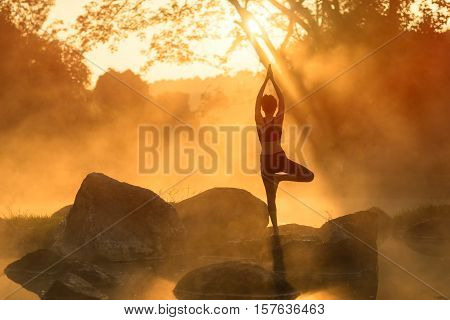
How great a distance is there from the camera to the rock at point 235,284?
12.7 meters

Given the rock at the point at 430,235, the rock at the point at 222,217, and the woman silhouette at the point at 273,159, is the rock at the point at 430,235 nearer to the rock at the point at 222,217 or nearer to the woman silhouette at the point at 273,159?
the rock at the point at 222,217

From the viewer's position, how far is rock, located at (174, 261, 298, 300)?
1266 cm

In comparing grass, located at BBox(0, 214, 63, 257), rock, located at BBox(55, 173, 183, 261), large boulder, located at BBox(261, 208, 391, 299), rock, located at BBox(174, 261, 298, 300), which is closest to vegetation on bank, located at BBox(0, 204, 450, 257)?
grass, located at BBox(0, 214, 63, 257)

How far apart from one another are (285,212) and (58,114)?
760 inches

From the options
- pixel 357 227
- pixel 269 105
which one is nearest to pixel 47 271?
pixel 269 105

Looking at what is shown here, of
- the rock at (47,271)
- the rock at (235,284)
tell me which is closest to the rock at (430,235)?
the rock at (235,284)

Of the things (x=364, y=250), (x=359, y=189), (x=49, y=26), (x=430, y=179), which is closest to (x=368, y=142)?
(x=359, y=189)

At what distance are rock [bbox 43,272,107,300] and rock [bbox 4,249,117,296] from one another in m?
0.66

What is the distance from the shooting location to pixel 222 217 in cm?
1883

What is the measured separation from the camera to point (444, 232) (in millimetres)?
21328

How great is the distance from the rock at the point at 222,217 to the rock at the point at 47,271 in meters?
3.51

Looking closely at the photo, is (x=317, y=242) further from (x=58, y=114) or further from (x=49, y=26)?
(x=58, y=114)

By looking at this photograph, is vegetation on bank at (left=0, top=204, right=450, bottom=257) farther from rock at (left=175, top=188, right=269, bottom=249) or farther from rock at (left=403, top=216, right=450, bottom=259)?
rock at (left=175, top=188, right=269, bottom=249)

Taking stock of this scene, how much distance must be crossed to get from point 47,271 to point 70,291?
10.0 feet
